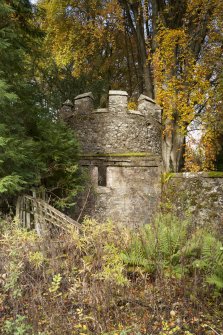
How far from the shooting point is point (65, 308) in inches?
166

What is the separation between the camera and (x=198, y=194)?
948 cm

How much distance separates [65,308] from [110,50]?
17935 mm

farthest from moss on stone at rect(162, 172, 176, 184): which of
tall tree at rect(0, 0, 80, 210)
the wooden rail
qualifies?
the wooden rail

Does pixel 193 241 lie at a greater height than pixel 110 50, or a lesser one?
lesser

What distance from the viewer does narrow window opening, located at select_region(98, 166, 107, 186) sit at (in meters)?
10.2

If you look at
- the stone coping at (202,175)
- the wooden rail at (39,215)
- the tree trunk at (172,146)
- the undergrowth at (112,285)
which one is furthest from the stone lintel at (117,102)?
the undergrowth at (112,285)

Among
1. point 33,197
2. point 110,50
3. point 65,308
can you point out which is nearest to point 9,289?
point 65,308

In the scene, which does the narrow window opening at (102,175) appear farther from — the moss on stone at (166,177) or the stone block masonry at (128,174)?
the moss on stone at (166,177)

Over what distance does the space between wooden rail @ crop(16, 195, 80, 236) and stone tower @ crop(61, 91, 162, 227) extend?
2.17 metres

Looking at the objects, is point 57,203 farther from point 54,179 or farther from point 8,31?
point 8,31

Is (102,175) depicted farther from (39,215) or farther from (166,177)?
(39,215)

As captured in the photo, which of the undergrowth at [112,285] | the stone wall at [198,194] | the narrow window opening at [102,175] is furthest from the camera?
the narrow window opening at [102,175]

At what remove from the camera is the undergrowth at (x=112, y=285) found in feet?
12.5

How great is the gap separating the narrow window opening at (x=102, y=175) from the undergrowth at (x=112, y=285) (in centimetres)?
441
